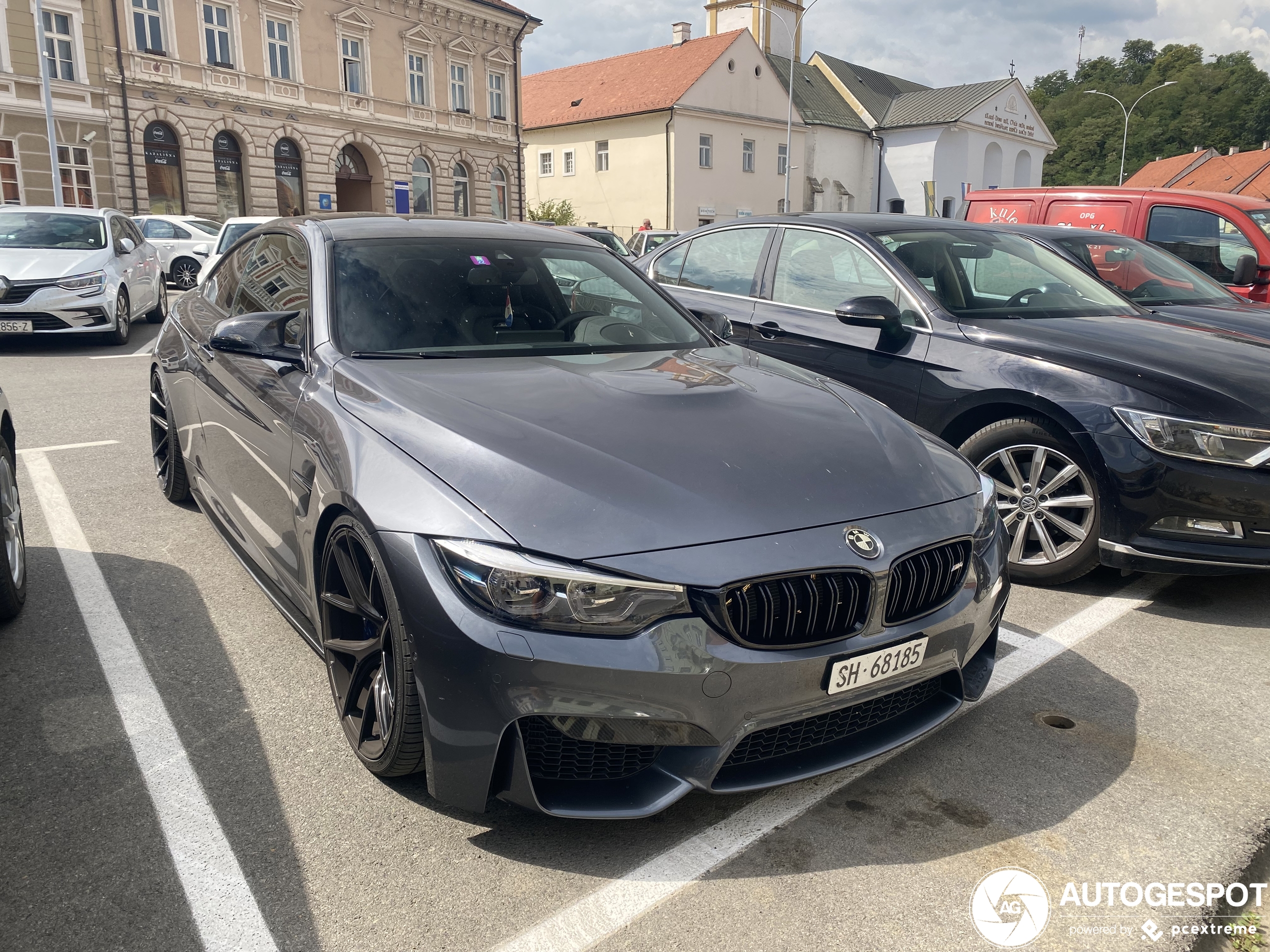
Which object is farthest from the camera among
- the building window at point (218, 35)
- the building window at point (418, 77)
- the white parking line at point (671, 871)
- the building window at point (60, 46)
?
the building window at point (418, 77)

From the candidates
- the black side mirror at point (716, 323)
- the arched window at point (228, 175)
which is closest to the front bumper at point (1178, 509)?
the black side mirror at point (716, 323)

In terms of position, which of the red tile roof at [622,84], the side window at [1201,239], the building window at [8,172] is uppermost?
the red tile roof at [622,84]

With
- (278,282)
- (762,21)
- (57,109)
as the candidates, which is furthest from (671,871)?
(762,21)

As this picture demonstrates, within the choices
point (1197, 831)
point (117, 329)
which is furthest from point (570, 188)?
point (1197, 831)

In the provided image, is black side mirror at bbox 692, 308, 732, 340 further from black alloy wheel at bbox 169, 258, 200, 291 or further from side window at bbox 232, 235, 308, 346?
black alloy wheel at bbox 169, 258, 200, 291

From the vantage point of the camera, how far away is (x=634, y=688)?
2.22 metres

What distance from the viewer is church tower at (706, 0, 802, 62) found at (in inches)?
2474

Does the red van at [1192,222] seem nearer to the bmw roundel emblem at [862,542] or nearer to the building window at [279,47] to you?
the bmw roundel emblem at [862,542]

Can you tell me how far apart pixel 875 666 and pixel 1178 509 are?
7.27 feet

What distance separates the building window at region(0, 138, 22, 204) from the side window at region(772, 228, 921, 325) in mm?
28072

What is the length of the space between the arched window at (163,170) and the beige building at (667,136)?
70.6ft

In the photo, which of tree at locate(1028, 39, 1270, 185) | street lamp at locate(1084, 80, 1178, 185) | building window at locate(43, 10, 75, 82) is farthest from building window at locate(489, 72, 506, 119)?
tree at locate(1028, 39, 1270, 185)

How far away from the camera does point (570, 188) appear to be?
171 ft

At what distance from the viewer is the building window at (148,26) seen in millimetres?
29766
